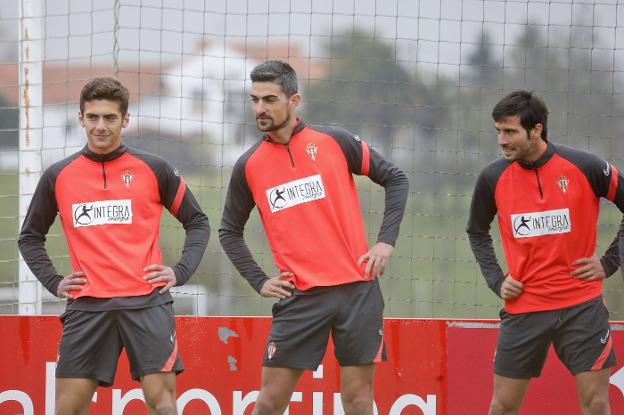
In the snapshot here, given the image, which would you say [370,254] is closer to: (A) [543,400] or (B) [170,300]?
(B) [170,300]

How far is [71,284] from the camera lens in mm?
6156

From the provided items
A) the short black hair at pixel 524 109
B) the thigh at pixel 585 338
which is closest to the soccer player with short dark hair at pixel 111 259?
the short black hair at pixel 524 109

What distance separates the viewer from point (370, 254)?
240 inches

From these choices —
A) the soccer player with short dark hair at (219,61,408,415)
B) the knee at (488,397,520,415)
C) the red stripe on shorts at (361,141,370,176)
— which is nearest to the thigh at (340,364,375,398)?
the soccer player with short dark hair at (219,61,408,415)

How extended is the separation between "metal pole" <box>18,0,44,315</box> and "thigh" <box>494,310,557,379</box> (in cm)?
353

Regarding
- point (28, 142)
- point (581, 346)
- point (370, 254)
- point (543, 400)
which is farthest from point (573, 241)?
point (28, 142)

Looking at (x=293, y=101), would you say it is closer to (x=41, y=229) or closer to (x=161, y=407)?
(x=41, y=229)

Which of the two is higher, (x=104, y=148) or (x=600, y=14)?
(x=600, y=14)

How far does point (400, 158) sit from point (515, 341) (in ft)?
10.1

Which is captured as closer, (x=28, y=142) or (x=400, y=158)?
(x=28, y=142)

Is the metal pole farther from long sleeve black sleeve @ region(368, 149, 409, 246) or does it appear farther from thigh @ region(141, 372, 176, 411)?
long sleeve black sleeve @ region(368, 149, 409, 246)

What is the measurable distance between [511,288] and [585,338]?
47 centimetres

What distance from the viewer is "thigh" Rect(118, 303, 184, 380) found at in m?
6.07

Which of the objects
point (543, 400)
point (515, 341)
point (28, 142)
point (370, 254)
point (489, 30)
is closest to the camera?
point (370, 254)
